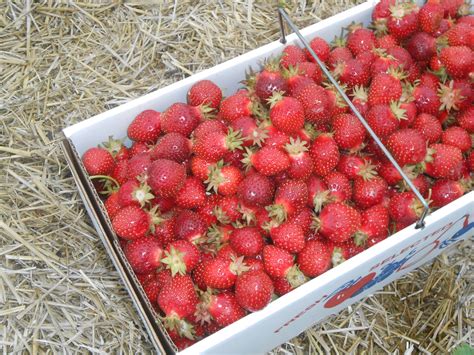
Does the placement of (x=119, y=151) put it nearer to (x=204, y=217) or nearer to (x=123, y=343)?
(x=204, y=217)

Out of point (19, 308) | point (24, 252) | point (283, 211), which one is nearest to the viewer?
point (283, 211)

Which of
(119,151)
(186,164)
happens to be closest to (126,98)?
(119,151)

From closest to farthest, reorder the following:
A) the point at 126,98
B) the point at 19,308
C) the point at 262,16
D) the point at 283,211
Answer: the point at 283,211 → the point at 19,308 → the point at 126,98 → the point at 262,16

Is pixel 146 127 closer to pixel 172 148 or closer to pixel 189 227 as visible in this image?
pixel 172 148

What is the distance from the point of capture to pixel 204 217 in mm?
1459

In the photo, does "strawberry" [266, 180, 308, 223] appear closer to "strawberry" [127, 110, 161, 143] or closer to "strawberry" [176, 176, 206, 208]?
"strawberry" [176, 176, 206, 208]

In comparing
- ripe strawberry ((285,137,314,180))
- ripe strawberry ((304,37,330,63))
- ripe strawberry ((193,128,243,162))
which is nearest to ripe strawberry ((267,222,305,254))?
ripe strawberry ((285,137,314,180))

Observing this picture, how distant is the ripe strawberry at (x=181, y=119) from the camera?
1.54 metres

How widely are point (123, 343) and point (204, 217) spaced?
0.41 m

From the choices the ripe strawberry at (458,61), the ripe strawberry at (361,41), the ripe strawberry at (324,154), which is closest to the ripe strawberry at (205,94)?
the ripe strawberry at (324,154)

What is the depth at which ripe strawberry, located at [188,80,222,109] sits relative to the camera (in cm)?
163

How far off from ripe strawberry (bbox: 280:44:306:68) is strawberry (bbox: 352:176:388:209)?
42 cm

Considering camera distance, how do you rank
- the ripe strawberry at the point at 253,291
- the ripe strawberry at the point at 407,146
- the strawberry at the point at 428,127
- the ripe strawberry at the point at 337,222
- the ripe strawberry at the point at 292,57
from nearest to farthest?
the ripe strawberry at the point at 253,291 < the ripe strawberry at the point at 337,222 < the ripe strawberry at the point at 407,146 < the strawberry at the point at 428,127 < the ripe strawberry at the point at 292,57

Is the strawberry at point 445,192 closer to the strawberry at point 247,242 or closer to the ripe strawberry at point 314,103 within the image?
the ripe strawberry at point 314,103
